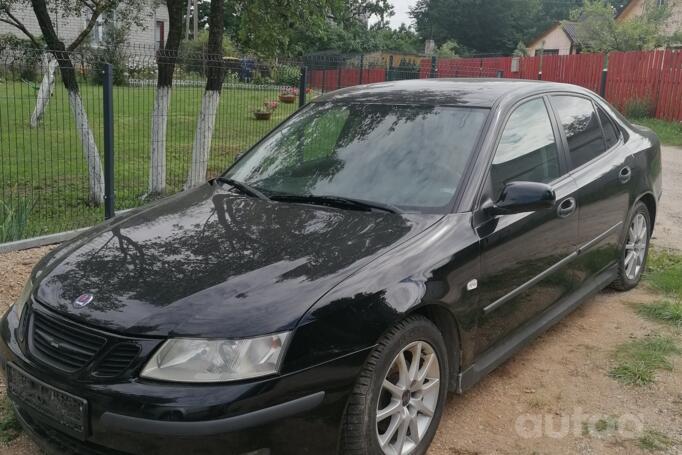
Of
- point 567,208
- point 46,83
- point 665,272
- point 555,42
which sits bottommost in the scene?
point 665,272

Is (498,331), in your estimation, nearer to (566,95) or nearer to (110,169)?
(566,95)

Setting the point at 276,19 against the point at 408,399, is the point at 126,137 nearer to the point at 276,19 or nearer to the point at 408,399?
the point at 276,19

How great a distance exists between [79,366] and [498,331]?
2.04 m

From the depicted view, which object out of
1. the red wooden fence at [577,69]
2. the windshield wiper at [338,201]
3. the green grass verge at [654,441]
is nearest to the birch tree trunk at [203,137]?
the windshield wiper at [338,201]

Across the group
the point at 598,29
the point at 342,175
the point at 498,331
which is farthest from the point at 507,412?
the point at 598,29

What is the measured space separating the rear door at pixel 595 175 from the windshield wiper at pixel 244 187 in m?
1.92

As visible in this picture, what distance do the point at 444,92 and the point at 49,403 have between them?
2677 millimetres

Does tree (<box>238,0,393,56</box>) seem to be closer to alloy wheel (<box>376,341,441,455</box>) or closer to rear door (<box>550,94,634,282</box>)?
rear door (<box>550,94,634,282</box>)

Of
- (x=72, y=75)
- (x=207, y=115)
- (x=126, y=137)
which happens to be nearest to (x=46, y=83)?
(x=72, y=75)

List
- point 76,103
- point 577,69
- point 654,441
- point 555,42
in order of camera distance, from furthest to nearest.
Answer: point 555,42 < point 577,69 < point 76,103 < point 654,441

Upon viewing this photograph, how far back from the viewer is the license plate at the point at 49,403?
2385mm

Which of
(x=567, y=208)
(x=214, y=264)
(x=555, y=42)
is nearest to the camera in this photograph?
(x=214, y=264)

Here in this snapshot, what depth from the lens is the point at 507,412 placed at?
345cm

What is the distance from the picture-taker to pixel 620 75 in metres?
19.4
